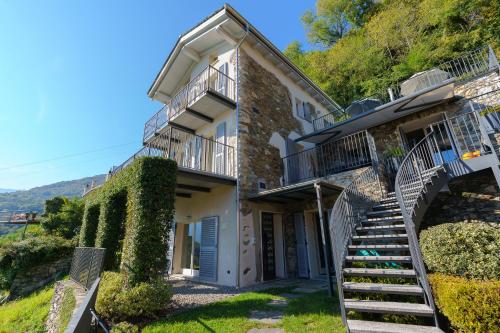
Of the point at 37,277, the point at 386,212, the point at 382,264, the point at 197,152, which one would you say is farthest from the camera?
the point at 37,277

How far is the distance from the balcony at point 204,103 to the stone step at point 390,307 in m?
7.24

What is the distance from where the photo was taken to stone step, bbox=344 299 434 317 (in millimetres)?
3338

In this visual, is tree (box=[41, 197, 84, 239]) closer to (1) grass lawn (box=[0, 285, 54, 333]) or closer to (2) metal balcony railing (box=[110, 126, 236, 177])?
(1) grass lawn (box=[0, 285, 54, 333])

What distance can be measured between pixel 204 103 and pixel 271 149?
3269mm

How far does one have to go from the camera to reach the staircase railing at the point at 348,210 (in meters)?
4.38

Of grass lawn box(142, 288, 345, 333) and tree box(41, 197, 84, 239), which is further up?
tree box(41, 197, 84, 239)

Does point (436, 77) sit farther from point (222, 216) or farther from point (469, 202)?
point (222, 216)

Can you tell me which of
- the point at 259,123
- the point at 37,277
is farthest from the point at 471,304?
the point at 37,277

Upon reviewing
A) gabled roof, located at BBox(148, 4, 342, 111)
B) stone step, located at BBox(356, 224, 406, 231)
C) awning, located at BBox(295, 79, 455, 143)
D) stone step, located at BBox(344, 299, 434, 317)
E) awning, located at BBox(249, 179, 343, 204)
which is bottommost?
stone step, located at BBox(344, 299, 434, 317)

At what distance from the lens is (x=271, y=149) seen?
31.7ft

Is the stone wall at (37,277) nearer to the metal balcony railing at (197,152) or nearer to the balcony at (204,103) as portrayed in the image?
the metal balcony railing at (197,152)

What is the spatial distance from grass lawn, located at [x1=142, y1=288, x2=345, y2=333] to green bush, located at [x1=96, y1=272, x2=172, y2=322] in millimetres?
449

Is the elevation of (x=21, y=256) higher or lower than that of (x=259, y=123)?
lower

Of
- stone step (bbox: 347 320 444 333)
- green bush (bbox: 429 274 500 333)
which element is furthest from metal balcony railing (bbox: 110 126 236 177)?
green bush (bbox: 429 274 500 333)
